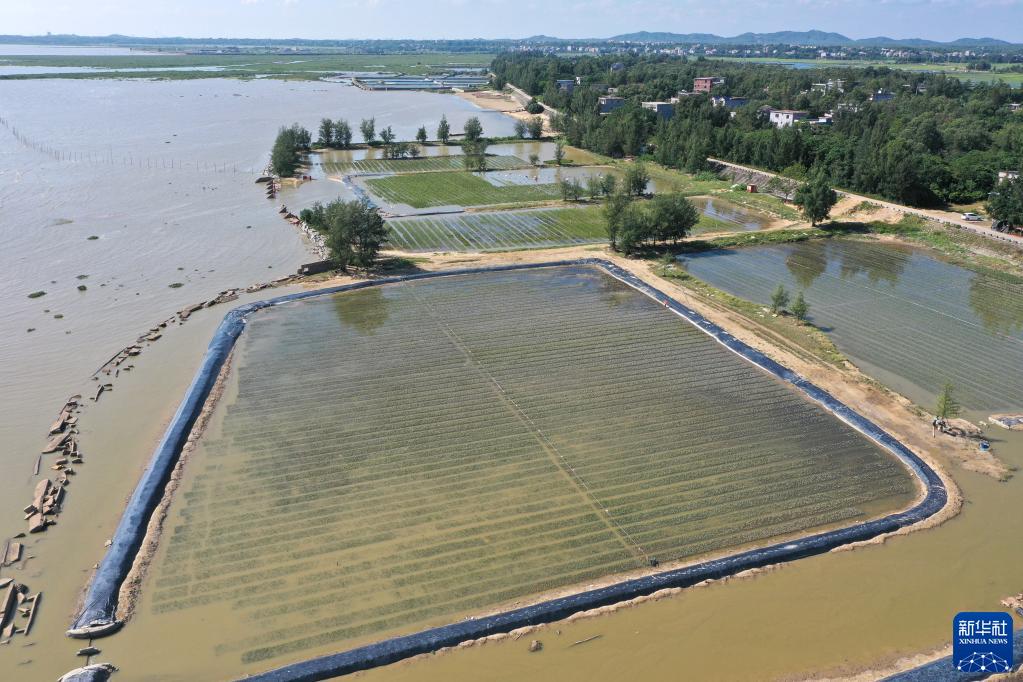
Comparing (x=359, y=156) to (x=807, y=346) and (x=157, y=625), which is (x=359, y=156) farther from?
(x=157, y=625)

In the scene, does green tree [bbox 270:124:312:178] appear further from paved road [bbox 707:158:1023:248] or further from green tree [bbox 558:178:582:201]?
paved road [bbox 707:158:1023:248]

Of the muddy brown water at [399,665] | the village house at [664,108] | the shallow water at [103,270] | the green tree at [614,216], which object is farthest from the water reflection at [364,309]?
the village house at [664,108]

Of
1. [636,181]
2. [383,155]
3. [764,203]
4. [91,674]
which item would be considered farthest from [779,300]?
[383,155]

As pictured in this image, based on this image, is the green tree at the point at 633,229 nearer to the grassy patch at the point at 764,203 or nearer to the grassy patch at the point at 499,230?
the grassy patch at the point at 499,230

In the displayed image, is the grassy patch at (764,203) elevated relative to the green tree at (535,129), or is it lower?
lower

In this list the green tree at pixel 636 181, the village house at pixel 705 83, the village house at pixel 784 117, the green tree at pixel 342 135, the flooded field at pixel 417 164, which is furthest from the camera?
the village house at pixel 705 83

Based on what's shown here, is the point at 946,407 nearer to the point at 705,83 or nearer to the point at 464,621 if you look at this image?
the point at 464,621
